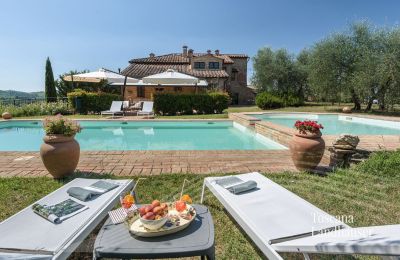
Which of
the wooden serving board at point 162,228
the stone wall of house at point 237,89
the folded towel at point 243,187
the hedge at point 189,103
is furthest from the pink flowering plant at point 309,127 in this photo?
the stone wall of house at point 237,89

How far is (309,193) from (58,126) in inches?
181

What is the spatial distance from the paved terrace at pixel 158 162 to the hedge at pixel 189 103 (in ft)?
34.1

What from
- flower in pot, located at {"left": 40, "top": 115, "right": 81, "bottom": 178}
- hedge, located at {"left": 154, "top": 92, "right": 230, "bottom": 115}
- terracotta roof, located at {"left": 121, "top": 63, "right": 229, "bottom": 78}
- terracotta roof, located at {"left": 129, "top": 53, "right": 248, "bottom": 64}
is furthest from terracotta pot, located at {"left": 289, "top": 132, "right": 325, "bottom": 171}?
terracotta roof, located at {"left": 129, "top": 53, "right": 248, "bottom": 64}

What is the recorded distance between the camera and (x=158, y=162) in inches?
240

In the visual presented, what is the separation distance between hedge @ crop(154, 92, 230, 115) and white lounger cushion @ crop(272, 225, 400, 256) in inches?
611

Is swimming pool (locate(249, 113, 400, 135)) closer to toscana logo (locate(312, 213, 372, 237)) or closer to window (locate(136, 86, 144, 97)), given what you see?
toscana logo (locate(312, 213, 372, 237))

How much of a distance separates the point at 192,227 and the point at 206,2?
48.8 ft

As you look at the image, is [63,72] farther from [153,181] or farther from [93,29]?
[153,181]

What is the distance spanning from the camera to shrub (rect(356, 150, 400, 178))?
510 cm

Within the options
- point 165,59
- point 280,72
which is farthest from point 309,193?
point 165,59

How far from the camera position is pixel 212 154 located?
687cm

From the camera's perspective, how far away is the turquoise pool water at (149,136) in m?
9.37

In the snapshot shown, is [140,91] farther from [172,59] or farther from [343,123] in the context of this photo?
[343,123]

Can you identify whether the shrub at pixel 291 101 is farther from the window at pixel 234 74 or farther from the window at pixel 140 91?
the window at pixel 140 91
